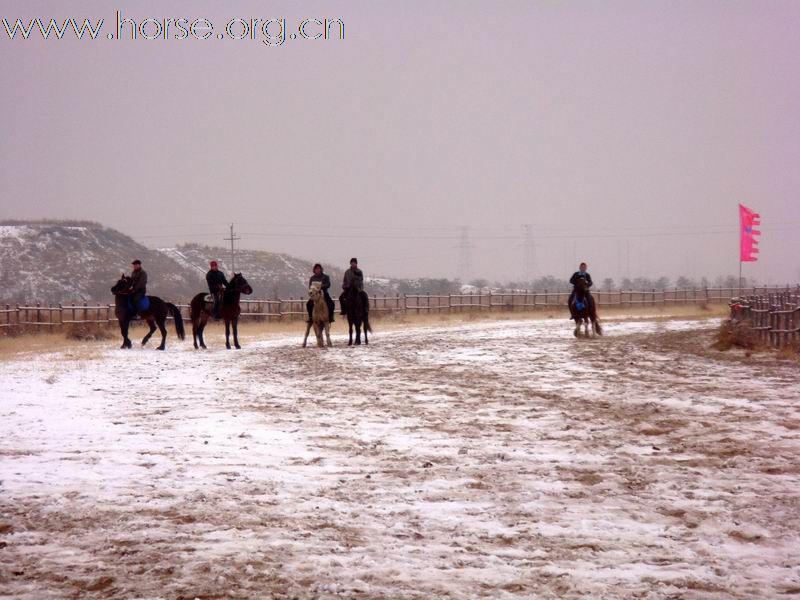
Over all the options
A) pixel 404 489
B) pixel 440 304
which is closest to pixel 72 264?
pixel 440 304

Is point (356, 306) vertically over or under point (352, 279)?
under

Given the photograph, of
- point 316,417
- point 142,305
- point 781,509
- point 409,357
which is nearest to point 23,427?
point 316,417

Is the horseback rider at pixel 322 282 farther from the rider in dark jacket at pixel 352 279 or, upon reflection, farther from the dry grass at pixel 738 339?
the dry grass at pixel 738 339

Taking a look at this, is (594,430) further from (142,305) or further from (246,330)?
(246,330)

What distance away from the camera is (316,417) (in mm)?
10477

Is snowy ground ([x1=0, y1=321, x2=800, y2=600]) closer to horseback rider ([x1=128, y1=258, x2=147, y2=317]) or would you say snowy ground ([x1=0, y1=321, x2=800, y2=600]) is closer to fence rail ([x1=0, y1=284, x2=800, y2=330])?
horseback rider ([x1=128, y1=258, x2=147, y2=317])

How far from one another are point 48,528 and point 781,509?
456 cm

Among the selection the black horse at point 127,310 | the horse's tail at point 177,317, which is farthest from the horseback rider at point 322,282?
the horse's tail at point 177,317

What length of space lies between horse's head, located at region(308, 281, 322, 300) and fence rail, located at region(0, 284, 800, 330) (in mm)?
16483

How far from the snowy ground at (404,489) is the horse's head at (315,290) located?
7313 mm

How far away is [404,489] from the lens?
6.82 m

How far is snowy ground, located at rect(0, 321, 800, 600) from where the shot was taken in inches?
191

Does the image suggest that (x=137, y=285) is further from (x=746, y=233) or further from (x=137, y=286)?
(x=746, y=233)

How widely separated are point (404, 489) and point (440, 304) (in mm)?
48087
